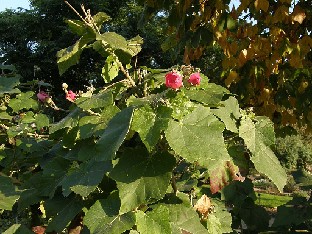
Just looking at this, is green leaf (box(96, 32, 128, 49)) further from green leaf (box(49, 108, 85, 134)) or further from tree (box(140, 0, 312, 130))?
tree (box(140, 0, 312, 130))

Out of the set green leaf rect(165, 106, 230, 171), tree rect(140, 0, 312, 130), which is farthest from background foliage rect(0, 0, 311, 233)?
tree rect(140, 0, 312, 130)

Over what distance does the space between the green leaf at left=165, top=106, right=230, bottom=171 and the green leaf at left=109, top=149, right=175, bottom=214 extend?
13 centimetres

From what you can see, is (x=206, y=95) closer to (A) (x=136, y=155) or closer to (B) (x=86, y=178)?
(A) (x=136, y=155)

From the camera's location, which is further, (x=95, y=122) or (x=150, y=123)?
(x=95, y=122)

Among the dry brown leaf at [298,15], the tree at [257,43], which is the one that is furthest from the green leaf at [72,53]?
the dry brown leaf at [298,15]

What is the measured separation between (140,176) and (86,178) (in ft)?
0.48

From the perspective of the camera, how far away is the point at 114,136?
1136 mm

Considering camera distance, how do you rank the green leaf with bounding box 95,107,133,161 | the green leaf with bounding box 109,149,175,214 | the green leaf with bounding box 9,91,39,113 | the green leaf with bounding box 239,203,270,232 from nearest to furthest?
the green leaf with bounding box 95,107,133,161, the green leaf with bounding box 109,149,175,214, the green leaf with bounding box 239,203,270,232, the green leaf with bounding box 9,91,39,113

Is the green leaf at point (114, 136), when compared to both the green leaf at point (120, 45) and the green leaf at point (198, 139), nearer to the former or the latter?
the green leaf at point (198, 139)

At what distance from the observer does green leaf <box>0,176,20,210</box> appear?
1570 millimetres

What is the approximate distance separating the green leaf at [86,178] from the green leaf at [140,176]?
49 mm

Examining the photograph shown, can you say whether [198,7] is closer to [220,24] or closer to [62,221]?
[220,24]

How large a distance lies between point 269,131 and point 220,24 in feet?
6.96

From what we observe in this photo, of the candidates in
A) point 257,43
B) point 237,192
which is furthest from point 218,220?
point 257,43
